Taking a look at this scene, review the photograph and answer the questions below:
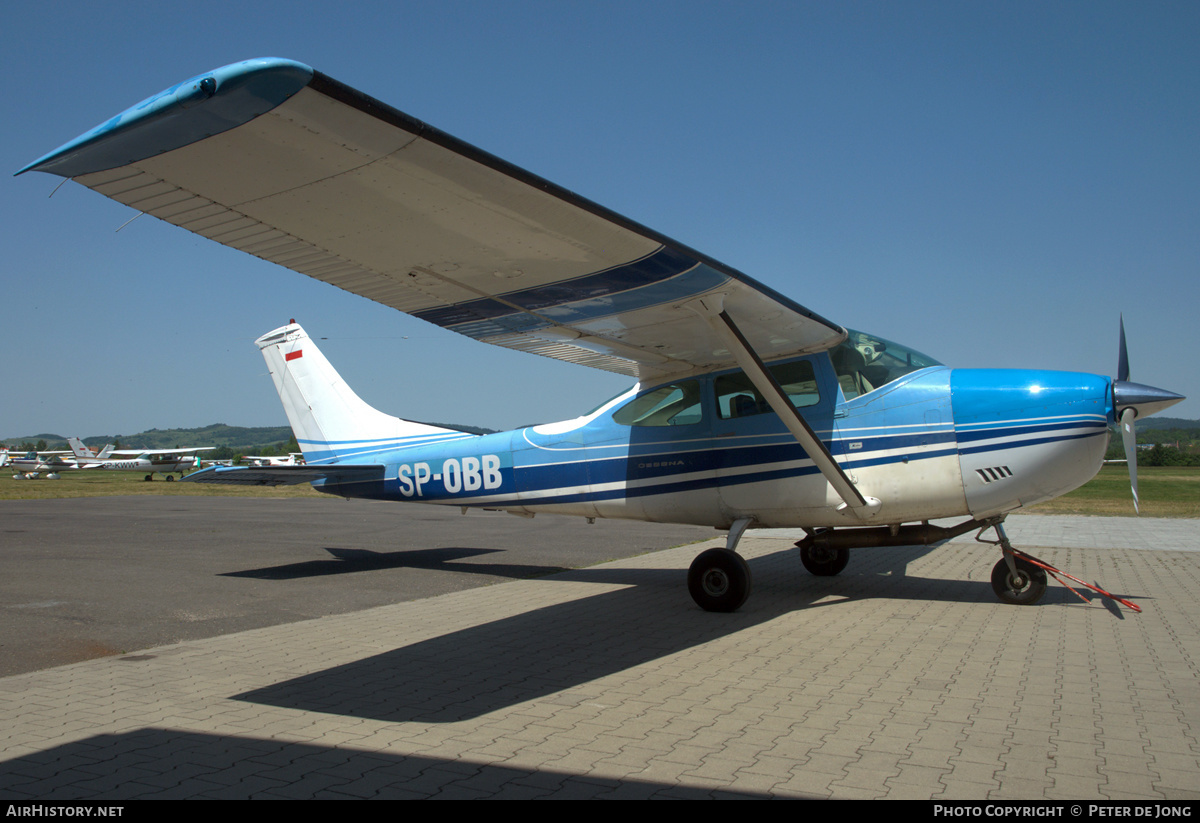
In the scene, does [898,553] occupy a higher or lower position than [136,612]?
lower

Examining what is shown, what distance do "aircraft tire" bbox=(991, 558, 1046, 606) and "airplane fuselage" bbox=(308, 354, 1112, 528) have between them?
0.92m

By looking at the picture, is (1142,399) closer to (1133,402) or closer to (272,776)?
(1133,402)

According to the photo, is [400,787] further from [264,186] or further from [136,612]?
[136,612]

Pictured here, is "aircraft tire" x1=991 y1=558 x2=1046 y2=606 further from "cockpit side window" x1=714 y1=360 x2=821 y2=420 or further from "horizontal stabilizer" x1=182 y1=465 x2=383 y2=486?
"horizontal stabilizer" x1=182 y1=465 x2=383 y2=486

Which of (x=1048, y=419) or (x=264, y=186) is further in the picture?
(x=1048, y=419)

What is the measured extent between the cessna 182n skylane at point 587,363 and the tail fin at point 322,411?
0.03 meters

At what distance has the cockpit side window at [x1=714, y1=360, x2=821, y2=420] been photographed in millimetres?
7422

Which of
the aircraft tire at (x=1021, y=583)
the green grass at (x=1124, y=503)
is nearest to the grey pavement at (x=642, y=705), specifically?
the aircraft tire at (x=1021, y=583)

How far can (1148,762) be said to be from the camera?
3414mm

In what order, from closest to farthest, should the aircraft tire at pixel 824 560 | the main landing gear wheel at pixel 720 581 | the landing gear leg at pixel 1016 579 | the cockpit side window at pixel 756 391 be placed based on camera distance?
the main landing gear wheel at pixel 720 581
the landing gear leg at pixel 1016 579
the cockpit side window at pixel 756 391
the aircraft tire at pixel 824 560

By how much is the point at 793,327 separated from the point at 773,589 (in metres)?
3.29

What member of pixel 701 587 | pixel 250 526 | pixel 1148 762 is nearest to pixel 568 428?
pixel 701 587

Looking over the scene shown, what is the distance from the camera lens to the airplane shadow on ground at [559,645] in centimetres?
460

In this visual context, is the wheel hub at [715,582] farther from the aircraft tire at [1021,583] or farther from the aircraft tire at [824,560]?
the aircraft tire at [1021,583]
